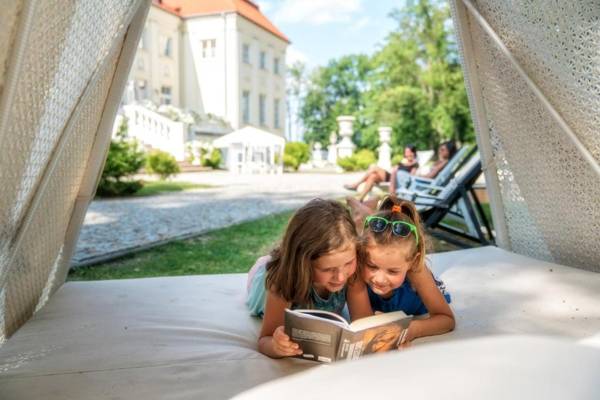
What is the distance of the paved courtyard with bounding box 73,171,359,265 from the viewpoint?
606 cm

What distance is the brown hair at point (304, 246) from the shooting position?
215 cm

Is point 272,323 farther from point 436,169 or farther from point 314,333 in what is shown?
point 436,169

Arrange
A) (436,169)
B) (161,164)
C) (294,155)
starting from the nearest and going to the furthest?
(436,169) < (161,164) < (294,155)

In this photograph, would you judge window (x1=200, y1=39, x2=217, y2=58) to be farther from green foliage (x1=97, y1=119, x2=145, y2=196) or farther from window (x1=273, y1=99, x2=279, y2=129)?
green foliage (x1=97, y1=119, x2=145, y2=196)

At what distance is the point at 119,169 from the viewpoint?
10500 mm

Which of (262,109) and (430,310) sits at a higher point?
(262,109)

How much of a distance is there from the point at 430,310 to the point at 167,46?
2660cm

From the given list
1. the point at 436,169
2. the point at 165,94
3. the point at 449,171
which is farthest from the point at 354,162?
the point at 449,171

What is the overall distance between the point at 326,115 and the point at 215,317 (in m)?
47.1

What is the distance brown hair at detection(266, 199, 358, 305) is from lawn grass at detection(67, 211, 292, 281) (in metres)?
2.33

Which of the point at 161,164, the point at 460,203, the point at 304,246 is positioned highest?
the point at 161,164

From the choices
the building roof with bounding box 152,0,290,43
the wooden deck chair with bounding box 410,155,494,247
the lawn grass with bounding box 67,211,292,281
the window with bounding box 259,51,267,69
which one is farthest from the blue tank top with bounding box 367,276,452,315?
the window with bounding box 259,51,267,69

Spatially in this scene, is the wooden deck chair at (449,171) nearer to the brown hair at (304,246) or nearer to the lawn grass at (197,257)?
the lawn grass at (197,257)

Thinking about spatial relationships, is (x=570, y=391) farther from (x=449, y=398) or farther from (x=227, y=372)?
(x=227, y=372)
